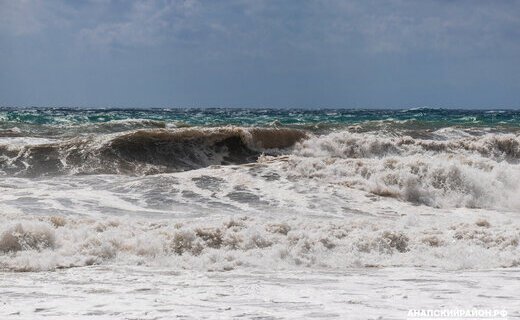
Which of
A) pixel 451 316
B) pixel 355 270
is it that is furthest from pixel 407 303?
pixel 355 270

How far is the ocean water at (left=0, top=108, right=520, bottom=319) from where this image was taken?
17.6ft

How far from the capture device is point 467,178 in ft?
43.2

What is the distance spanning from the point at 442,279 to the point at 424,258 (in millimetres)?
1159

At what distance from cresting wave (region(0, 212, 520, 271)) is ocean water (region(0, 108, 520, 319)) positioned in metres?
0.02

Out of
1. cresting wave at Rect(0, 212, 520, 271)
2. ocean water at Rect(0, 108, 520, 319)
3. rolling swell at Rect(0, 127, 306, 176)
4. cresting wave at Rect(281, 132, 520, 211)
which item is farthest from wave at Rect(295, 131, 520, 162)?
cresting wave at Rect(0, 212, 520, 271)

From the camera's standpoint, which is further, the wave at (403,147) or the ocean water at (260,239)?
the wave at (403,147)

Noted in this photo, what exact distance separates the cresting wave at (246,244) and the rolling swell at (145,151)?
7677mm

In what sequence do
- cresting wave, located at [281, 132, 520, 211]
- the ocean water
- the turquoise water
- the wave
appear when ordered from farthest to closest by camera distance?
the turquoise water → the wave → cresting wave, located at [281, 132, 520, 211] → the ocean water

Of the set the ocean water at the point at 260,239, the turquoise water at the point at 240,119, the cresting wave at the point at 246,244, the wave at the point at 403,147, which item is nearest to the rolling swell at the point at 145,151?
the ocean water at the point at 260,239

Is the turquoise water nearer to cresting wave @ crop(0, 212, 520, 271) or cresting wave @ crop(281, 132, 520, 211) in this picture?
cresting wave @ crop(281, 132, 520, 211)

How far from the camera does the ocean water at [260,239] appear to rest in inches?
211

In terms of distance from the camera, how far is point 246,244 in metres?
7.84

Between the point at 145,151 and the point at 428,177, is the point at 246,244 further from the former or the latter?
the point at 145,151

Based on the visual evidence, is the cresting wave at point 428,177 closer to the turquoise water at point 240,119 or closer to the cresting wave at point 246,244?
the cresting wave at point 246,244
